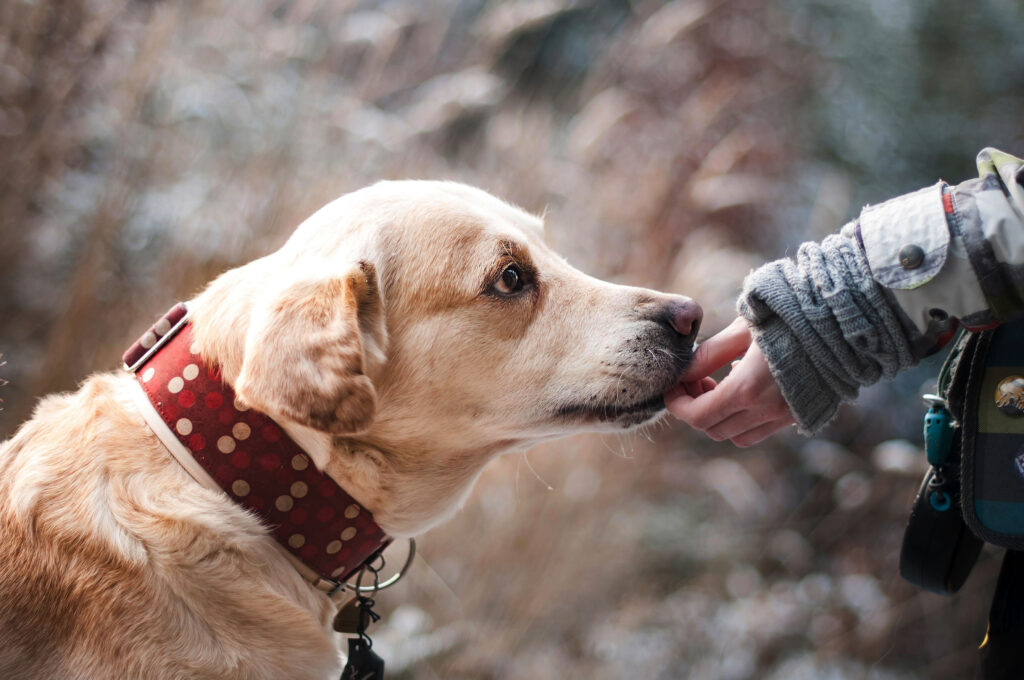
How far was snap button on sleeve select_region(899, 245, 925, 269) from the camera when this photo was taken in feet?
4.76

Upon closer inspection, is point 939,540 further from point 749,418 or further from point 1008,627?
point 749,418

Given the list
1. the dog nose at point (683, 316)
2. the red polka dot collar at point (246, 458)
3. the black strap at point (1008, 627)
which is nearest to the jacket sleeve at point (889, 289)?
the dog nose at point (683, 316)

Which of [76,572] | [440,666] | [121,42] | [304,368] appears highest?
[121,42]

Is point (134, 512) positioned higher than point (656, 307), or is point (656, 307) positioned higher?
point (134, 512)

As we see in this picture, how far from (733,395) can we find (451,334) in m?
0.68

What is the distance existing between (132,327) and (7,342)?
0.55m

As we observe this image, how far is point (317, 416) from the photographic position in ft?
4.75

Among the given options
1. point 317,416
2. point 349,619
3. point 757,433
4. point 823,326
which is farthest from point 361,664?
point 823,326

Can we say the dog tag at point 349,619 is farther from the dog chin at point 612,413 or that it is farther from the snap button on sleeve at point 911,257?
the snap button on sleeve at point 911,257

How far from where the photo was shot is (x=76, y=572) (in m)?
1.52

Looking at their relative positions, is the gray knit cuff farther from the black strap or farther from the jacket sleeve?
the black strap

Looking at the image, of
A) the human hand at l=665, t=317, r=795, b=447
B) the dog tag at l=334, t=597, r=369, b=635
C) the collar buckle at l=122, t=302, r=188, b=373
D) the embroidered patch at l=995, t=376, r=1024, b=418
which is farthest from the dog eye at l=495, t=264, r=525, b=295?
the embroidered patch at l=995, t=376, r=1024, b=418

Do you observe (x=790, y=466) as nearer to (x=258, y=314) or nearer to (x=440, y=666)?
(x=440, y=666)

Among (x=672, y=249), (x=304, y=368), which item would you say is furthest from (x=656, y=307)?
(x=672, y=249)
